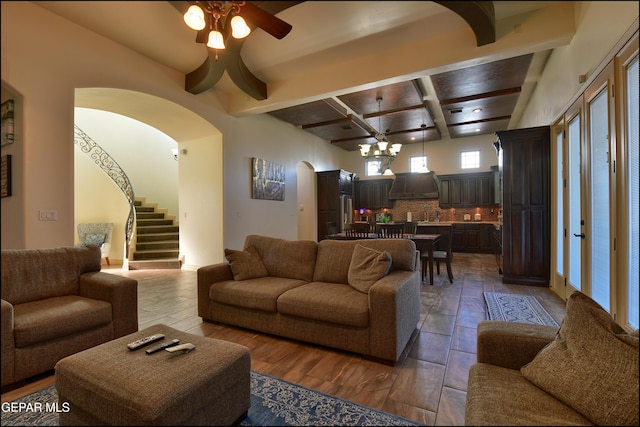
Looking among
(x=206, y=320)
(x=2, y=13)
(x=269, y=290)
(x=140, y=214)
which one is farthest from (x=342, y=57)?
(x=140, y=214)

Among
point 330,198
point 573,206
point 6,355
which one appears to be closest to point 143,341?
point 6,355

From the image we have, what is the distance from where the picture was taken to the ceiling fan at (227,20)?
2.21 feet

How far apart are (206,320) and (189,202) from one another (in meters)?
2.71

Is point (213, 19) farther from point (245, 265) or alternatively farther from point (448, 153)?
point (448, 153)

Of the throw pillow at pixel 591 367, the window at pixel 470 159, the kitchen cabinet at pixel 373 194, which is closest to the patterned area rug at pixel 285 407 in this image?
the throw pillow at pixel 591 367

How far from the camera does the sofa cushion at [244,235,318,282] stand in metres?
2.78

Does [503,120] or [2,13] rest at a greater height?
Result: [503,120]

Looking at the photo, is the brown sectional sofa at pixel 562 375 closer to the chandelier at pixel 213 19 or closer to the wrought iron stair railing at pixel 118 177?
the chandelier at pixel 213 19

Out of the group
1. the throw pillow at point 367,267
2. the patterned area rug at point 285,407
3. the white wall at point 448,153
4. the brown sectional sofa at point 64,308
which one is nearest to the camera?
the patterned area rug at point 285,407

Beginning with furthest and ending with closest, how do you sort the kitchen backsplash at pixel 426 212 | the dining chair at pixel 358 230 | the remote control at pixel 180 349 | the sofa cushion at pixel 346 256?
the kitchen backsplash at pixel 426 212
the dining chair at pixel 358 230
the sofa cushion at pixel 346 256
the remote control at pixel 180 349

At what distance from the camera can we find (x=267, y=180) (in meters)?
5.62

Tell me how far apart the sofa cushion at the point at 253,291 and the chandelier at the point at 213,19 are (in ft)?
6.39

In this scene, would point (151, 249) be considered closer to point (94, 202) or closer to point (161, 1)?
point (94, 202)

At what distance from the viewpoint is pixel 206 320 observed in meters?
2.76
